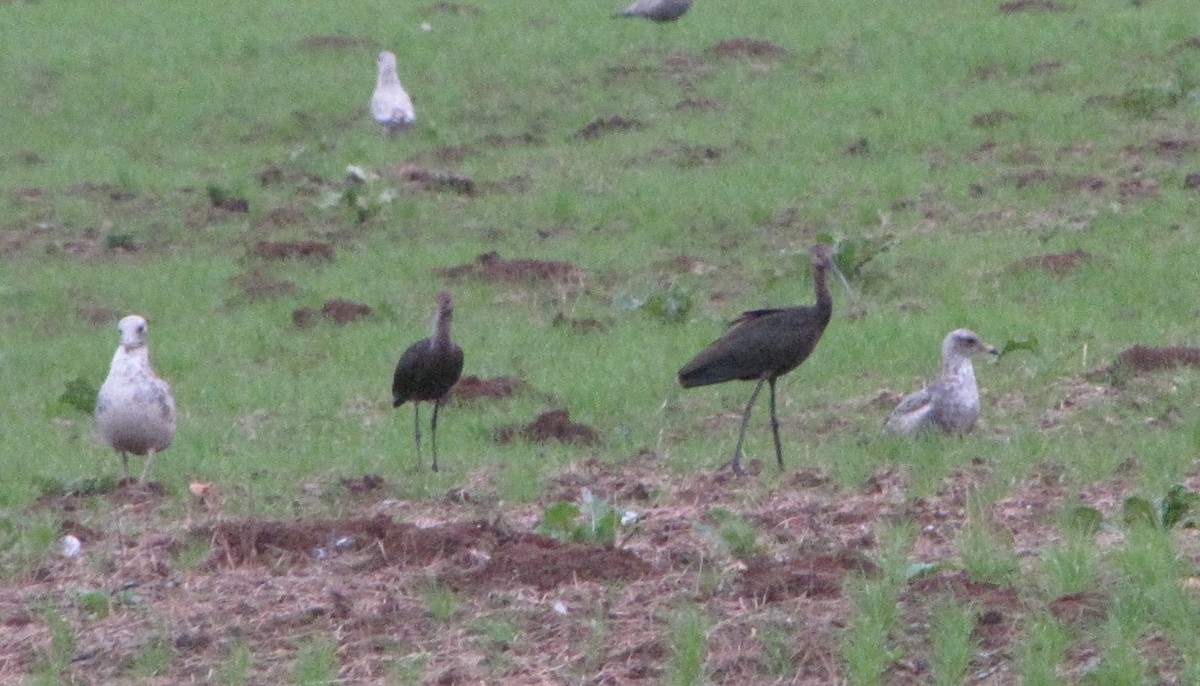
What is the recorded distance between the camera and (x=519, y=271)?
47.5ft

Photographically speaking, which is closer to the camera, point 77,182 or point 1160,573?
point 1160,573

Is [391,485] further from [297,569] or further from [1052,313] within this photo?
[1052,313]

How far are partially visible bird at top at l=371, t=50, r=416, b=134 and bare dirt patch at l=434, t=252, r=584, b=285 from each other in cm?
480

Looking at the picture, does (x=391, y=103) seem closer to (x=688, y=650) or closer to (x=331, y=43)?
(x=331, y=43)

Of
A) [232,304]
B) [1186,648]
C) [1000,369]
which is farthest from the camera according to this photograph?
[232,304]

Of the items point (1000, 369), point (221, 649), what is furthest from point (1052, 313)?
point (221, 649)

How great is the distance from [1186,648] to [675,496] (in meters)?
3.13

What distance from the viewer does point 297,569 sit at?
23.7 feet

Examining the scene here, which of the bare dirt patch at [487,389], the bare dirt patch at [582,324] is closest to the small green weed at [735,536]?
the bare dirt patch at [487,389]

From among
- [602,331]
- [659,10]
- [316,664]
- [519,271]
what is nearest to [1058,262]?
[602,331]

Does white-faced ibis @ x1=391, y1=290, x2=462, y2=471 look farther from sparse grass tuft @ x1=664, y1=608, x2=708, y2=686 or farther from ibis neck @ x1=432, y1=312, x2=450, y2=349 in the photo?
sparse grass tuft @ x1=664, y1=608, x2=708, y2=686

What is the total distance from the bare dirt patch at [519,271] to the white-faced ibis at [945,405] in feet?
15.1

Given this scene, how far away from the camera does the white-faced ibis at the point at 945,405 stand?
32.3 feet

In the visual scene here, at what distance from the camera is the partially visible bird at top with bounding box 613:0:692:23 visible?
22859 millimetres
